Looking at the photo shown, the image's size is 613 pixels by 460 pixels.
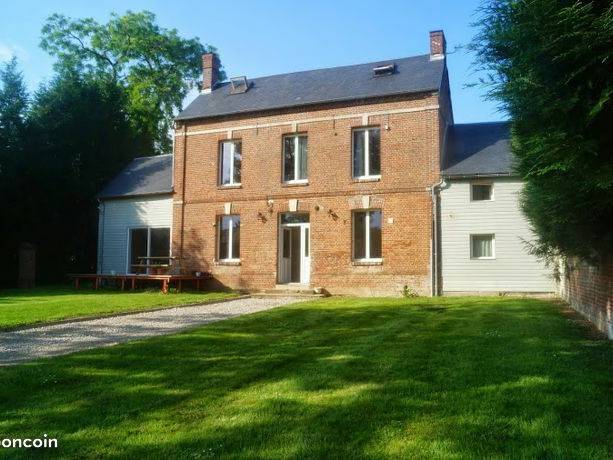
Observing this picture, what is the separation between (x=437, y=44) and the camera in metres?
18.5

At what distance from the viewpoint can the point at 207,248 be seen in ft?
62.1

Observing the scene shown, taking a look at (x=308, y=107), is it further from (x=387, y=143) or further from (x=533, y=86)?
(x=533, y=86)

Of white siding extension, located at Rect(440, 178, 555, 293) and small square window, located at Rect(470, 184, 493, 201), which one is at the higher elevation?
small square window, located at Rect(470, 184, 493, 201)

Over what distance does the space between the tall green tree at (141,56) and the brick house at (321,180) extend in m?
13.2

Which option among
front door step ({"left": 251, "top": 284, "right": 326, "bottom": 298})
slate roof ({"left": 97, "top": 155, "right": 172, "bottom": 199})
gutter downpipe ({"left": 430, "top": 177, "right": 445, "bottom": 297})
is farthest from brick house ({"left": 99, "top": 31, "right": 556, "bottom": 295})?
slate roof ({"left": 97, "top": 155, "right": 172, "bottom": 199})

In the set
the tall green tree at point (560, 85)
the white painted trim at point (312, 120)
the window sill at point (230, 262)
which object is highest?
the white painted trim at point (312, 120)

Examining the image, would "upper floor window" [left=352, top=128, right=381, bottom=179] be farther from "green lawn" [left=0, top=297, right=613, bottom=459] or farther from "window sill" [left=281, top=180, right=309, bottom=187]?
"green lawn" [left=0, top=297, right=613, bottom=459]

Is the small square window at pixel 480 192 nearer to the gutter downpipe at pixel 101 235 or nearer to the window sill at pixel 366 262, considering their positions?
the window sill at pixel 366 262

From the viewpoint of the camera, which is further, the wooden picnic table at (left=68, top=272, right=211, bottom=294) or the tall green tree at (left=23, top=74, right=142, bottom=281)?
the tall green tree at (left=23, top=74, right=142, bottom=281)

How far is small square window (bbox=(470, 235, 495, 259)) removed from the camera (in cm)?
1600

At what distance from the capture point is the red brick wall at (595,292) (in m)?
7.51

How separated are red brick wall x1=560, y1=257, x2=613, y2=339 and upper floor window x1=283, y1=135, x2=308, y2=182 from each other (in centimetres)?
906

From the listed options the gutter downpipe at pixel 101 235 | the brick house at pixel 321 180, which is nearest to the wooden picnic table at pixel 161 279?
the brick house at pixel 321 180

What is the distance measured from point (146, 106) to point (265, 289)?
17.9 metres
